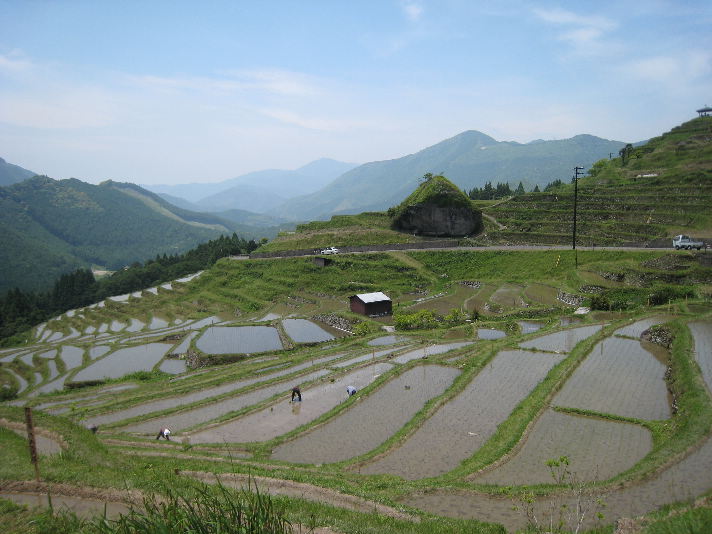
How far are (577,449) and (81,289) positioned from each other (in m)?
91.1

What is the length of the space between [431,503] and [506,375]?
39.1ft

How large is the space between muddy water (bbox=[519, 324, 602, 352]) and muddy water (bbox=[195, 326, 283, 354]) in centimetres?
1776

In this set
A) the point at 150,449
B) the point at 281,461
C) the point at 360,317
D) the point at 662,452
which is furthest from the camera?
the point at 360,317

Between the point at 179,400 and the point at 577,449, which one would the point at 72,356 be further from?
the point at 577,449

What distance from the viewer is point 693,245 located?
41.5 m

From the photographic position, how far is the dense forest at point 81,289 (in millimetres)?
69125

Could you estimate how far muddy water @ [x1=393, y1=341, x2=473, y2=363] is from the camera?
26906mm

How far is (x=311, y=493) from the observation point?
1171 centimetres

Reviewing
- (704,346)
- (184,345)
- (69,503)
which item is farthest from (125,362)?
(704,346)

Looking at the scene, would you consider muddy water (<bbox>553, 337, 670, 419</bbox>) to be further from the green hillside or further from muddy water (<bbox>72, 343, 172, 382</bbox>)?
the green hillside

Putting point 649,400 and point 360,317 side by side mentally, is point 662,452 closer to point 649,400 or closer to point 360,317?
point 649,400

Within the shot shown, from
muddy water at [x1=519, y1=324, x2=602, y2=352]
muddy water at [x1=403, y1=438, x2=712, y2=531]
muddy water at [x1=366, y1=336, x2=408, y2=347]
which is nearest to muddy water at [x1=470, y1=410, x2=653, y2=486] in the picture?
muddy water at [x1=403, y1=438, x2=712, y2=531]

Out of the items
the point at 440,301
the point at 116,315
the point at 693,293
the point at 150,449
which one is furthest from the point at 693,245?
the point at 116,315

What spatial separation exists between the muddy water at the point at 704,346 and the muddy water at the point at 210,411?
18.4 meters
